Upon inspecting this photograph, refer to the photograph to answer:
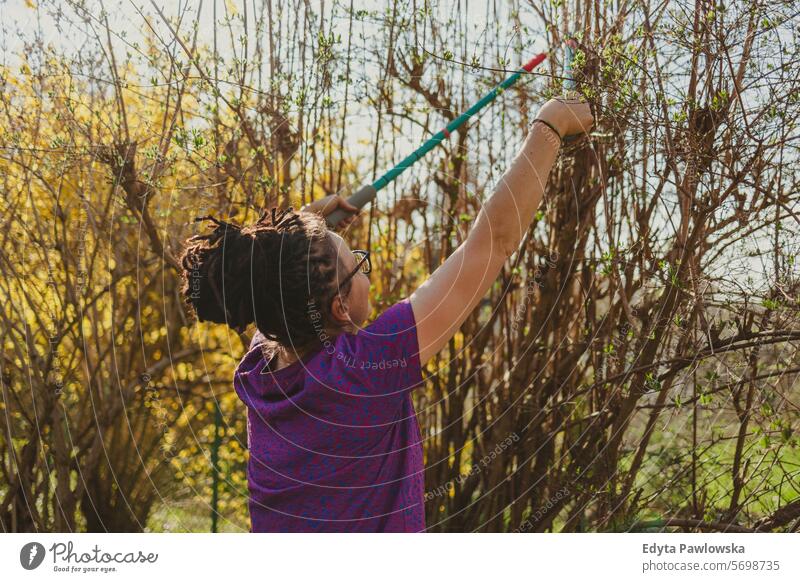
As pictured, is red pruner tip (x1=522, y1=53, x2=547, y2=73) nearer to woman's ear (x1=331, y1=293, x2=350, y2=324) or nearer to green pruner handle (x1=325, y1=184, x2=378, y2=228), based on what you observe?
green pruner handle (x1=325, y1=184, x2=378, y2=228)

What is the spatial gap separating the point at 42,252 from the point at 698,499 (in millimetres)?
1853

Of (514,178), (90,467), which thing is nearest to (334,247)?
(514,178)

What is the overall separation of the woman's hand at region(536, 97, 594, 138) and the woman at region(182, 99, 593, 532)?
12 cm

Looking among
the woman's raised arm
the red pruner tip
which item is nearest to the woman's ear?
the woman's raised arm

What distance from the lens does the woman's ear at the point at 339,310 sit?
4.31 feet

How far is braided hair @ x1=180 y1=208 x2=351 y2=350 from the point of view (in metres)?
1.30

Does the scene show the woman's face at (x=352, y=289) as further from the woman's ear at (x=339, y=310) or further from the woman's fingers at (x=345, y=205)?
the woman's fingers at (x=345, y=205)

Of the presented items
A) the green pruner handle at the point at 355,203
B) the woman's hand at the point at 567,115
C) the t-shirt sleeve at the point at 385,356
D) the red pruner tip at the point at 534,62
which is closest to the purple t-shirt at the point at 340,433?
the t-shirt sleeve at the point at 385,356

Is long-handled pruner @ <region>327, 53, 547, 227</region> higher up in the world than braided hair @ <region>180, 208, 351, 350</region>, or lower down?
higher up

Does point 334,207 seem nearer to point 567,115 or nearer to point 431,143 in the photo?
point 431,143

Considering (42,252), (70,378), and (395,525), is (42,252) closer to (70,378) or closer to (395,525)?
(70,378)

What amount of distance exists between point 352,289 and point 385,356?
0.16m
